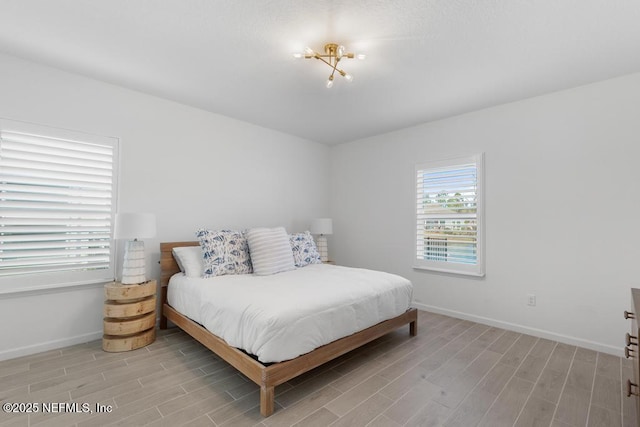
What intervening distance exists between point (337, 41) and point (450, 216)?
2.50m

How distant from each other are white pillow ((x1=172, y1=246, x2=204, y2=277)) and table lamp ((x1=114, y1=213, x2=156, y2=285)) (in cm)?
36

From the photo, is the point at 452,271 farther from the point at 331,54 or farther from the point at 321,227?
the point at 331,54

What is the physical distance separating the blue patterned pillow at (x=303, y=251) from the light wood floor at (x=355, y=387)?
50.5 inches

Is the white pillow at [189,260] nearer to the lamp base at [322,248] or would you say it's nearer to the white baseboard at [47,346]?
the white baseboard at [47,346]

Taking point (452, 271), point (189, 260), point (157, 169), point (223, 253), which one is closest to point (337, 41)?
point (223, 253)

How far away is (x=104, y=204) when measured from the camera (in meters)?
2.87

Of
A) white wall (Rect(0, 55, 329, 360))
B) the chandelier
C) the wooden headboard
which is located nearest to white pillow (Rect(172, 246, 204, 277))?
the wooden headboard

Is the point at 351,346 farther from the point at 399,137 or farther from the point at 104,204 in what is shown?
the point at 399,137

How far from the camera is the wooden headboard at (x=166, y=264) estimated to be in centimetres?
314

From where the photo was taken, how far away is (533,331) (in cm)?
304

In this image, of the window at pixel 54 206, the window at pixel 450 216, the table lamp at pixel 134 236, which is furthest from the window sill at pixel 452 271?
the window at pixel 54 206

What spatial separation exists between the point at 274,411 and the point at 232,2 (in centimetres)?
255

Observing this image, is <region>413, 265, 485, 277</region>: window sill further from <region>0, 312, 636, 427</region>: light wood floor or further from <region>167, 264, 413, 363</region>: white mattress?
<region>167, 264, 413, 363</region>: white mattress

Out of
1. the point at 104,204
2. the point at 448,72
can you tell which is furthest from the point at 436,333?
the point at 104,204
